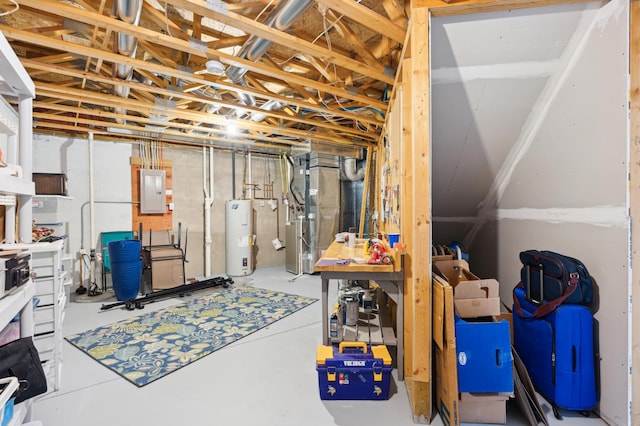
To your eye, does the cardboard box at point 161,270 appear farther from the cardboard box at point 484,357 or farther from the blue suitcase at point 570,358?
the blue suitcase at point 570,358

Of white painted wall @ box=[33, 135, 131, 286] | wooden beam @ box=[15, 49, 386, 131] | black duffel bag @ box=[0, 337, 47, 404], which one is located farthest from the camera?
white painted wall @ box=[33, 135, 131, 286]

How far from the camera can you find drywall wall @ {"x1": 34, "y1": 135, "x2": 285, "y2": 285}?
4.59m

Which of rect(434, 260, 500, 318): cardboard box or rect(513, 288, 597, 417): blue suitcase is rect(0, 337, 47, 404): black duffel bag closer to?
rect(434, 260, 500, 318): cardboard box

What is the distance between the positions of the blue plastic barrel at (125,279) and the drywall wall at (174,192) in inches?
41.8

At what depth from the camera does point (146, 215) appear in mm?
5148

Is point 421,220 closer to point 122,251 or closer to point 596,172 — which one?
point 596,172

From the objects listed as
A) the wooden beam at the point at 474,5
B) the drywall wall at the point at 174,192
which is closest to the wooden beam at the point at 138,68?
the wooden beam at the point at 474,5

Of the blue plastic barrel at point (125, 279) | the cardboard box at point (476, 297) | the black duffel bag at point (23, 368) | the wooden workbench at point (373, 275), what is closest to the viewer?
the black duffel bag at point (23, 368)

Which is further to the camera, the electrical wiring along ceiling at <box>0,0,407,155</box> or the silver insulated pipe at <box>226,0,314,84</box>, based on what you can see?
the electrical wiring along ceiling at <box>0,0,407,155</box>

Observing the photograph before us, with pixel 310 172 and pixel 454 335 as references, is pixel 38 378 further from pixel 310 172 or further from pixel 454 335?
pixel 310 172

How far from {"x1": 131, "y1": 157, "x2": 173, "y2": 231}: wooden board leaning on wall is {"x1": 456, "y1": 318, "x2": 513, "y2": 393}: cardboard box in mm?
5098

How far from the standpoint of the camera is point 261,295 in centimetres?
436

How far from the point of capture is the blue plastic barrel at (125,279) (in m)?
4.05

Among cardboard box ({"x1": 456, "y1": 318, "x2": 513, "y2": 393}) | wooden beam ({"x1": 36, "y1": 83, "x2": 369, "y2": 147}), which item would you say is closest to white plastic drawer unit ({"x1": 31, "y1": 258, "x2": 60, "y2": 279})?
wooden beam ({"x1": 36, "y1": 83, "x2": 369, "y2": 147})
